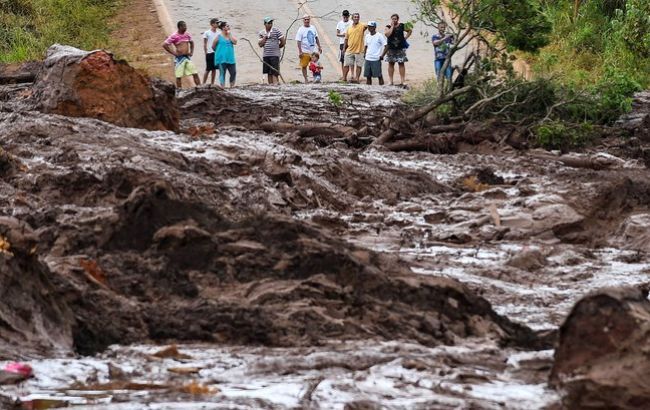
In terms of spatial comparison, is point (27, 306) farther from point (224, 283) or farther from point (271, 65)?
point (271, 65)

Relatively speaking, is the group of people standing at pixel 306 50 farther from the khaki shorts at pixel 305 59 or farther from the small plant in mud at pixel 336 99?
the small plant in mud at pixel 336 99

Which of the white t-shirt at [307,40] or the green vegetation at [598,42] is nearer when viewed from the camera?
the green vegetation at [598,42]

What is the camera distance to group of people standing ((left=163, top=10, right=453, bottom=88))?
24672 mm

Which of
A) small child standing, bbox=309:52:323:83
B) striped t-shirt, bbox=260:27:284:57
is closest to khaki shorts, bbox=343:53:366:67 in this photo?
small child standing, bbox=309:52:323:83

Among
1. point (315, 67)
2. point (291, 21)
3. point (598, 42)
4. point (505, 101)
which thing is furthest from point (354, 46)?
point (505, 101)

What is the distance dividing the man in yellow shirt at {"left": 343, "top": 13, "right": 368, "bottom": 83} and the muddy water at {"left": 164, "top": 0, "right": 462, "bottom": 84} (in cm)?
134

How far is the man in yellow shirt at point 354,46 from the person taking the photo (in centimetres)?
2772

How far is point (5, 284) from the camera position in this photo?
7.00 meters

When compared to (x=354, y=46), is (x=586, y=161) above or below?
below

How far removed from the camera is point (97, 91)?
15.4 metres

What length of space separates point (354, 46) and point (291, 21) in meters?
6.18

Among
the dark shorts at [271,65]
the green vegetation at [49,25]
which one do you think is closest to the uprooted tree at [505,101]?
the dark shorts at [271,65]

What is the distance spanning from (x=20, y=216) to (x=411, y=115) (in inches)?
346

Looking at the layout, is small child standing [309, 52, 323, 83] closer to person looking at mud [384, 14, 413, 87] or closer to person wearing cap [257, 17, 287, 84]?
person wearing cap [257, 17, 287, 84]
